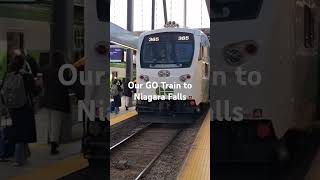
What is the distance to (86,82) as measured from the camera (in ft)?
8.21

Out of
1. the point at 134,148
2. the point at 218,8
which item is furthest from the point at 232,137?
the point at 134,148

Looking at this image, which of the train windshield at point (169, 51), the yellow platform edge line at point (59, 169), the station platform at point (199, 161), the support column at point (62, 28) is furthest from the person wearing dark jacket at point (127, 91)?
the support column at point (62, 28)

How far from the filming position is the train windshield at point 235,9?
2.45 m

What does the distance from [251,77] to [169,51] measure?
3019mm

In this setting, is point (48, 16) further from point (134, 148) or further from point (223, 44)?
point (134, 148)

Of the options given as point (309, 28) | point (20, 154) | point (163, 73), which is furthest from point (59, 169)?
point (163, 73)

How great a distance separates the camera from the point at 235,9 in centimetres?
249

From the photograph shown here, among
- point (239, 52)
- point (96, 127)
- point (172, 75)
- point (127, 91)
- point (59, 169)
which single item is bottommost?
point (59, 169)

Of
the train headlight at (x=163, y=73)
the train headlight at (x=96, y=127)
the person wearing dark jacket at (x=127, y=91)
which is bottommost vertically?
the train headlight at (x=96, y=127)

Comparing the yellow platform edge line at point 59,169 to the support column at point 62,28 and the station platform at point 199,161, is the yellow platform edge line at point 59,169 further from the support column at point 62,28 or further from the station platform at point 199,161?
the station platform at point 199,161

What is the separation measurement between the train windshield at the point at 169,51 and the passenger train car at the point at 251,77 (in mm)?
1982

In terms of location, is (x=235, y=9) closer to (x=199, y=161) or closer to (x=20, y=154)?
(x=20, y=154)

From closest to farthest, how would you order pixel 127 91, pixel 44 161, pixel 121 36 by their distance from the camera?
1. pixel 44 161
2. pixel 121 36
3. pixel 127 91

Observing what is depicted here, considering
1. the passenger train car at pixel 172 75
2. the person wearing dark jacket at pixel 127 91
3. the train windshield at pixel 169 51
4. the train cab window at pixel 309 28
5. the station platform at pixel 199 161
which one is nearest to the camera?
the train cab window at pixel 309 28
